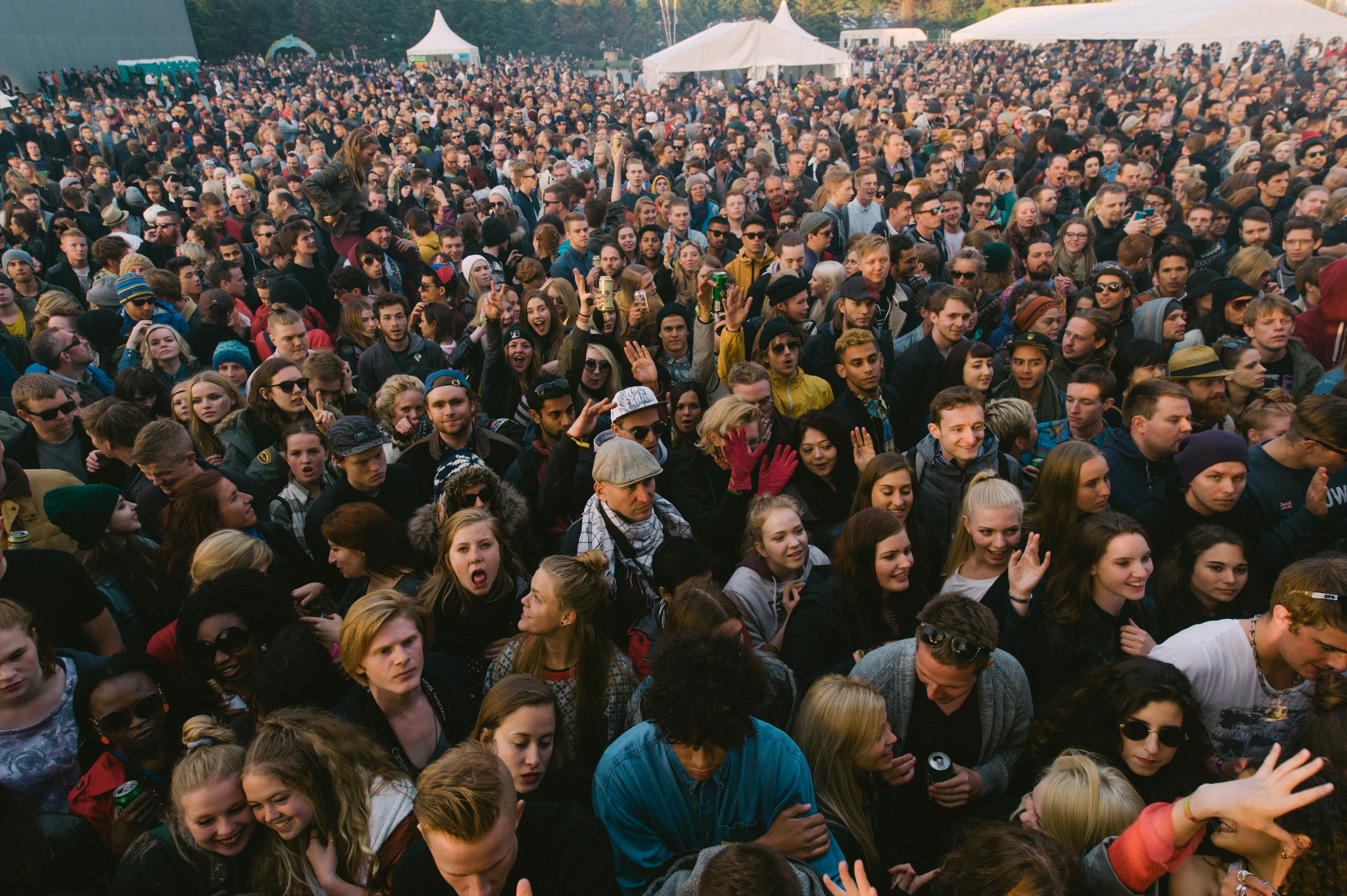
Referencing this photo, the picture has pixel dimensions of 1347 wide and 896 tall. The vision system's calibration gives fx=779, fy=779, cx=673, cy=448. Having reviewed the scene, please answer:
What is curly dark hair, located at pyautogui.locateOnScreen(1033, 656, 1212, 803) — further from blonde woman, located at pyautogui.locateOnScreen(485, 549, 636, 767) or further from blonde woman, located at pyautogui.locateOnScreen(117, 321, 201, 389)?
blonde woman, located at pyautogui.locateOnScreen(117, 321, 201, 389)

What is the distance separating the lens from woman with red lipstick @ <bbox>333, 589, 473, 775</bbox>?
2.57 metres

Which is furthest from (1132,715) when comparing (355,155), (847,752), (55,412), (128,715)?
(355,155)

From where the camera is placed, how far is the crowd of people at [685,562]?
217 cm

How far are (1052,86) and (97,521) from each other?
21.1m

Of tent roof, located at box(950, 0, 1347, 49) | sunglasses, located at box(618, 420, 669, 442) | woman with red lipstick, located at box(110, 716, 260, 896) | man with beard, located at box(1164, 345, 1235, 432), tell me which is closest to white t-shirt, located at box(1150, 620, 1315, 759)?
man with beard, located at box(1164, 345, 1235, 432)

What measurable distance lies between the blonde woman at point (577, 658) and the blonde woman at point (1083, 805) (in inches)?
53.1

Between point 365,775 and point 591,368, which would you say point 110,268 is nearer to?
point 591,368

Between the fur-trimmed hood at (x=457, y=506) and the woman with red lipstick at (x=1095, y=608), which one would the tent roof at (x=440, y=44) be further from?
the woman with red lipstick at (x=1095, y=608)

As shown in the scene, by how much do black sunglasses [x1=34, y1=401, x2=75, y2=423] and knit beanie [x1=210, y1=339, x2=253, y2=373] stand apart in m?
0.93

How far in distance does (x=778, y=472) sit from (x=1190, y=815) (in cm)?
211

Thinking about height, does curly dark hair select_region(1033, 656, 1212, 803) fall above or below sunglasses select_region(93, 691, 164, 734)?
below

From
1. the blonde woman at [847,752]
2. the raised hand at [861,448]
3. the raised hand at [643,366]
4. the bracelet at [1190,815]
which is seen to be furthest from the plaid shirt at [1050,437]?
the bracelet at [1190,815]

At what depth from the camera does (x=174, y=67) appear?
2969 cm

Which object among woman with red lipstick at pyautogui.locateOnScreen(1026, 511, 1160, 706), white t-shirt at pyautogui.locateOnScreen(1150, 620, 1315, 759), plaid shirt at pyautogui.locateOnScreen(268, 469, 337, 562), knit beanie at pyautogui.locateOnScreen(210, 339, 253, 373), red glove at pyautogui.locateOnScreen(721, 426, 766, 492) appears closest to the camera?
white t-shirt at pyautogui.locateOnScreen(1150, 620, 1315, 759)
